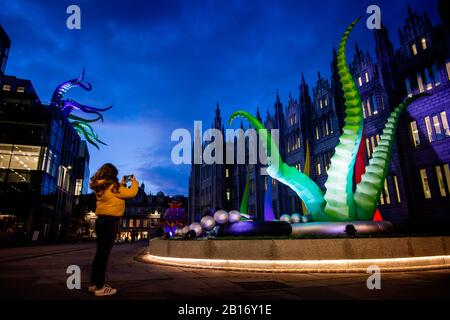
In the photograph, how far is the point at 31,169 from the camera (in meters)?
30.0

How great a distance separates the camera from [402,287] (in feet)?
15.6

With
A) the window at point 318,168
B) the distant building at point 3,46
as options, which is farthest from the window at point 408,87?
the distant building at point 3,46

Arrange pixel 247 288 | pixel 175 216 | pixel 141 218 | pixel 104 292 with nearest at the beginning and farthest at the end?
1. pixel 104 292
2. pixel 247 288
3. pixel 175 216
4. pixel 141 218

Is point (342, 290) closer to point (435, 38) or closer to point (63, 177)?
point (435, 38)

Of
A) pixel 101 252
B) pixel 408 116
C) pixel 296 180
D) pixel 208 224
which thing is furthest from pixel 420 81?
pixel 101 252

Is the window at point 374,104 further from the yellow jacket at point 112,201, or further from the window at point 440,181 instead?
the yellow jacket at point 112,201

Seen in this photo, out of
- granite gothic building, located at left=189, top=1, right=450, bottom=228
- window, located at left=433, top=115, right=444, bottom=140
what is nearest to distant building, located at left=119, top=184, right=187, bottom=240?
granite gothic building, located at left=189, top=1, right=450, bottom=228

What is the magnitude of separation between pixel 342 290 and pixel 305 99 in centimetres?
3373

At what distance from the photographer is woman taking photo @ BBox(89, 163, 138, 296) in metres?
4.01

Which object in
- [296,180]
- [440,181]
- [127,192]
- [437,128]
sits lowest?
[127,192]

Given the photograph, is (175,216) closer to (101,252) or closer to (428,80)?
(101,252)

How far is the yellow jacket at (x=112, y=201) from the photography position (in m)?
4.11

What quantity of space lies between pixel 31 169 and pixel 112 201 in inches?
1289

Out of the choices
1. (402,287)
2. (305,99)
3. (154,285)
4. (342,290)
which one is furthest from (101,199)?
(305,99)
